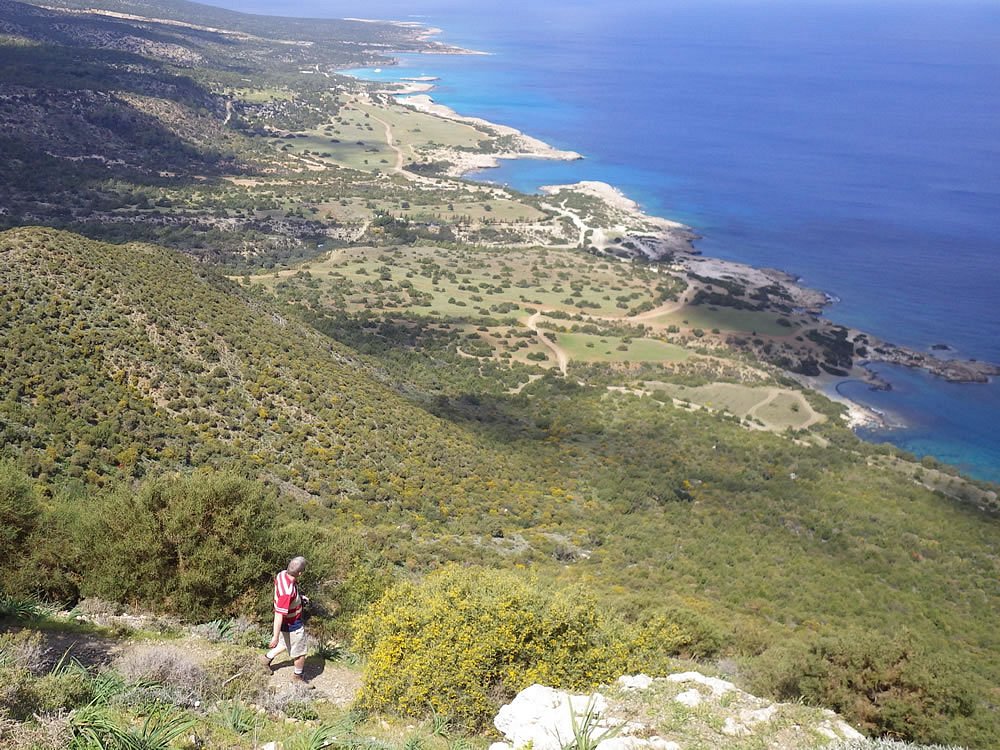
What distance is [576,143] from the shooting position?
465 feet

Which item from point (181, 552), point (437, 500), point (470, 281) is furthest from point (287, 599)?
point (470, 281)

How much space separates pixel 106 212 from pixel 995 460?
3196 inches

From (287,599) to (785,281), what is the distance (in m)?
78.6

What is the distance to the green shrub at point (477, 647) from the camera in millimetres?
7879

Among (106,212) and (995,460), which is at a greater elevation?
(106,212)

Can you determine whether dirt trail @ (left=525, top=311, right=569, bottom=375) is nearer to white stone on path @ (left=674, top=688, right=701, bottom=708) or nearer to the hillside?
the hillside

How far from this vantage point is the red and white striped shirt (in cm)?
806

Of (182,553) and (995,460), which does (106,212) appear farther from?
(995,460)

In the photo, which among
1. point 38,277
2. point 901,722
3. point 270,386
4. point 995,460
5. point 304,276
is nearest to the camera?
point 901,722

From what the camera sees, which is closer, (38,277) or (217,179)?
(38,277)

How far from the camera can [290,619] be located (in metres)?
8.19

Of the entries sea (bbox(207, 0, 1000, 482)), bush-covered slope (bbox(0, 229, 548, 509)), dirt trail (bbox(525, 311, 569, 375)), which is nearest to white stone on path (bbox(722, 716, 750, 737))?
bush-covered slope (bbox(0, 229, 548, 509))

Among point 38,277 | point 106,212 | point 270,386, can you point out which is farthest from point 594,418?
point 106,212

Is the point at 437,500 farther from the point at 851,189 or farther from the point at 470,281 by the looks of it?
the point at 851,189
